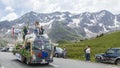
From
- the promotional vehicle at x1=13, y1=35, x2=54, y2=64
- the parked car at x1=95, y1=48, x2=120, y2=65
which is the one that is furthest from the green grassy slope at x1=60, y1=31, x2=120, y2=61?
the promotional vehicle at x1=13, y1=35, x2=54, y2=64

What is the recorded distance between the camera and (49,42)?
87.0ft

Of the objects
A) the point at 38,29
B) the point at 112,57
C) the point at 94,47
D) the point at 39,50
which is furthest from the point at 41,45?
the point at 94,47

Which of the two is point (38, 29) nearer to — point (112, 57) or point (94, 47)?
point (112, 57)

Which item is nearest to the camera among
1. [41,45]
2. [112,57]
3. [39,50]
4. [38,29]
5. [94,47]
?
[39,50]

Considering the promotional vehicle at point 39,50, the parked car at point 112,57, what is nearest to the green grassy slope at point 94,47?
the parked car at point 112,57

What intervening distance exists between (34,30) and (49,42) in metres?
2.23

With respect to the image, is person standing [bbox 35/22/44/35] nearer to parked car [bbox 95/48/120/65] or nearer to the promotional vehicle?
the promotional vehicle

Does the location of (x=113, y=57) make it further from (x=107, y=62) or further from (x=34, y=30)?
(x=34, y=30)

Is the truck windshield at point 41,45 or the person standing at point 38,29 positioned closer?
the truck windshield at point 41,45

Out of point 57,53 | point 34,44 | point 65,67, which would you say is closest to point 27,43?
point 34,44

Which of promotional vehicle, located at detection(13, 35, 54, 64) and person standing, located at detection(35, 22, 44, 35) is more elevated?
person standing, located at detection(35, 22, 44, 35)

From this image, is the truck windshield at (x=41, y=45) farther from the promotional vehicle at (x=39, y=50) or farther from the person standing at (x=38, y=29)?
the person standing at (x=38, y=29)

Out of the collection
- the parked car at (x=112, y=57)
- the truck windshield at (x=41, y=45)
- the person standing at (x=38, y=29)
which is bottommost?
the parked car at (x=112, y=57)

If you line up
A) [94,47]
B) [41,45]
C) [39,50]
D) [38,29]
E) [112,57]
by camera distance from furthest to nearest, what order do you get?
[94,47] → [112,57] → [38,29] → [41,45] → [39,50]
